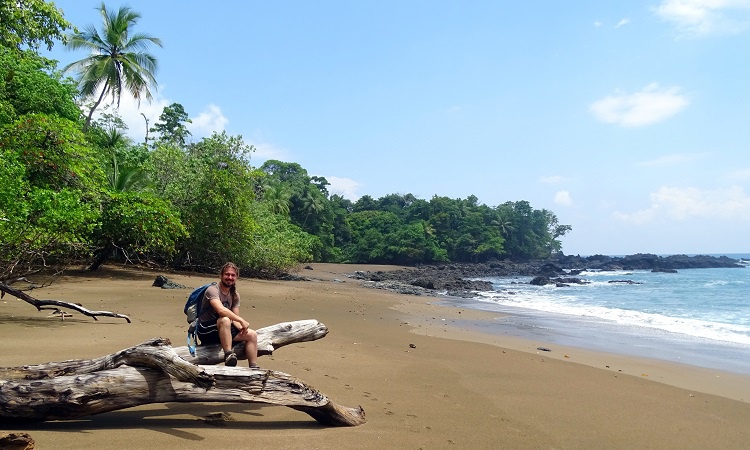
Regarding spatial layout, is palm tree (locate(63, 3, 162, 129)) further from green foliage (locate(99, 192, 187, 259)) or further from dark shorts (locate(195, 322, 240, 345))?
dark shorts (locate(195, 322, 240, 345))

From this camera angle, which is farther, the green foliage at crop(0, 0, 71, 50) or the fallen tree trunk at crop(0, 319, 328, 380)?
the green foliage at crop(0, 0, 71, 50)

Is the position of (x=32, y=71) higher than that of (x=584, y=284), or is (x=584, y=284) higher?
(x=32, y=71)

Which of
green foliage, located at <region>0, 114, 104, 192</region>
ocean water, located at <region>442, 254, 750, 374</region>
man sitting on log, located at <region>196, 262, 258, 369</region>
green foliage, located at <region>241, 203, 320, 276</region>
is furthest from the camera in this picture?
green foliage, located at <region>241, 203, 320, 276</region>

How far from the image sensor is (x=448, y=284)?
33.1m

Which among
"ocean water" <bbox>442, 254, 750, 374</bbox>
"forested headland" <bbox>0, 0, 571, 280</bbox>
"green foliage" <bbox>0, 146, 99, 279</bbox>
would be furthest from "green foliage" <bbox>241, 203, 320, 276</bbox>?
"green foliage" <bbox>0, 146, 99, 279</bbox>

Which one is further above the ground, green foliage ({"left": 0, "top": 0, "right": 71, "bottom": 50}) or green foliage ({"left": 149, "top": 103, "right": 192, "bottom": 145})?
green foliage ({"left": 149, "top": 103, "right": 192, "bottom": 145})

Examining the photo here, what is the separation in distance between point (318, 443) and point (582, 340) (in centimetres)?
995

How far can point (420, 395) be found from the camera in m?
6.18

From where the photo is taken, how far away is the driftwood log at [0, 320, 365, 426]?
3871 millimetres

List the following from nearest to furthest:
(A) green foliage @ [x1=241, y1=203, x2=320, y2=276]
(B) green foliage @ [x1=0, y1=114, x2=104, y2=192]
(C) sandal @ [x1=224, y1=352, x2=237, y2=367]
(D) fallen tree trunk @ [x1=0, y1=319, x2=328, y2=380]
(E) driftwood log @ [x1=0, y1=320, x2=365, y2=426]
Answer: (E) driftwood log @ [x1=0, y1=320, x2=365, y2=426]
(D) fallen tree trunk @ [x1=0, y1=319, x2=328, y2=380]
(C) sandal @ [x1=224, y1=352, x2=237, y2=367]
(B) green foliage @ [x1=0, y1=114, x2=104, y2=192]
(A) green foliage @ [x1=241, y1=203, x2=320, y2=276]

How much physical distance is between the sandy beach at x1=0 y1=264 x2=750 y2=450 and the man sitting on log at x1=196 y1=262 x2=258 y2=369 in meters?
0.57

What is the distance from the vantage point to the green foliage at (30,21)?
10.5 m

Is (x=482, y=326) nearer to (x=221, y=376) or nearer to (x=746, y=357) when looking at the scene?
(x=746, y=357)

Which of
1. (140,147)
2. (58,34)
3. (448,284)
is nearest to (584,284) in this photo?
(448,284)
